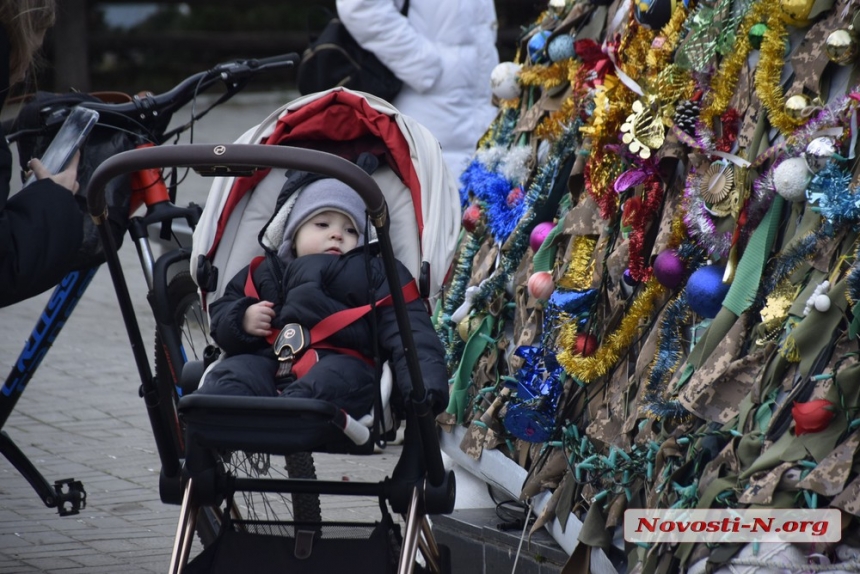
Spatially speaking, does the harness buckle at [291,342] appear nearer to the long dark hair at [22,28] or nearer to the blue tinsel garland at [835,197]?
the long dark hair at [22,28]

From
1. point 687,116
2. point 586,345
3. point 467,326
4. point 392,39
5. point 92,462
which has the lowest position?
point 92,462

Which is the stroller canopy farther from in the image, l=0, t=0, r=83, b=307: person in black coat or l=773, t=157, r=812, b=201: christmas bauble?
l=773, t=157, r=812, b=201: christmas bauble

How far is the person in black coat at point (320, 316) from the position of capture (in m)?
2.95

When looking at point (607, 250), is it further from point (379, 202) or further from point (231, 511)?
point (231, 511)

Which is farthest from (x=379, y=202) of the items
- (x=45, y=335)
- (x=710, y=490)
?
(x=45, y=335)

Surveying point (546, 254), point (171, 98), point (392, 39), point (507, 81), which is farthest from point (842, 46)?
point (392, 39)

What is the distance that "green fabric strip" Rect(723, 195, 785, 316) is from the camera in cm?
285

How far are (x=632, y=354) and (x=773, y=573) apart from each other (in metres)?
0.91

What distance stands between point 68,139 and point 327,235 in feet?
3.14

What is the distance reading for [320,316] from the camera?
10.3 feet

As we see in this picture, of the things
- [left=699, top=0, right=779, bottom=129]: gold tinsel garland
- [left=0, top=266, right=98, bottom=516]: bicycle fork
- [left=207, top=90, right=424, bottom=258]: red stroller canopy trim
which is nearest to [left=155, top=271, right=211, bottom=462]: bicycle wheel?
[left=0, top=266, right=98, bottom=516]: bicycle fork

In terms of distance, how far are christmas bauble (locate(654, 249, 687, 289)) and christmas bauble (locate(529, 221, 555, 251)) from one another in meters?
0.68

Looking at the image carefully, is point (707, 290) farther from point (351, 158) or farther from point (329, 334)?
point (351, 158)

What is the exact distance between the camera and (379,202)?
260 centimetres
